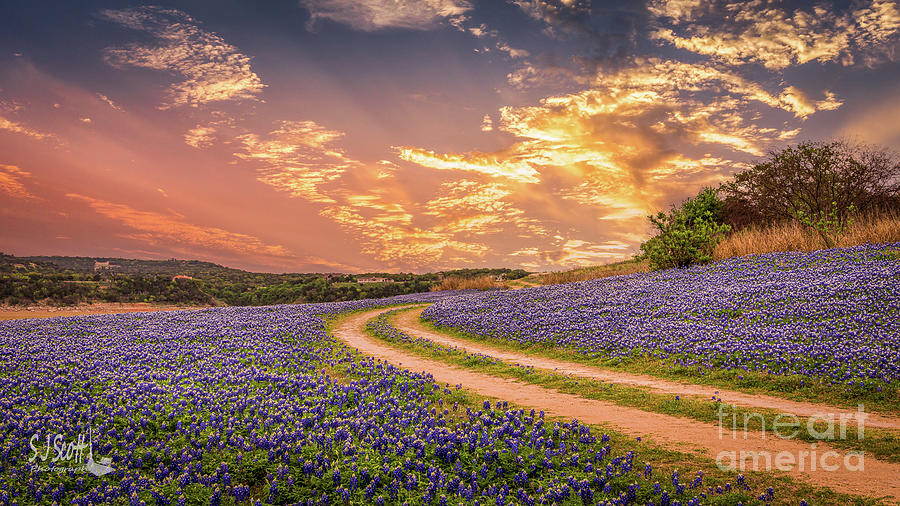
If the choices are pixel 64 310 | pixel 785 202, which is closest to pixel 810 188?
pixel 785 202

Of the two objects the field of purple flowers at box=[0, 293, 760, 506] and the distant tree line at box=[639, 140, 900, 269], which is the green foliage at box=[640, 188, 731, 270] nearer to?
the distant tree line at box=[639, 140, 900, 269]

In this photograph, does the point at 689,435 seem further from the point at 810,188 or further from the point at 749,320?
the point at 810,188

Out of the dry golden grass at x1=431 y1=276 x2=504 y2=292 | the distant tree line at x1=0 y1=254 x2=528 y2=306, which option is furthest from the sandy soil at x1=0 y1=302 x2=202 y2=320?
the dry golden grass at x1=431 y1=276 x2=504 y2=292

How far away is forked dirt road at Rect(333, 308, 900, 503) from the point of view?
684cm

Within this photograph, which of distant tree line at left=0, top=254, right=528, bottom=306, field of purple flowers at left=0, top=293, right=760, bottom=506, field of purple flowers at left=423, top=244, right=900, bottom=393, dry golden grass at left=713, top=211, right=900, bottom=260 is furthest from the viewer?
distant tree line at left=0, top=254, right=528, bottom=306

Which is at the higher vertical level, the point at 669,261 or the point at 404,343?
the point at 669,261

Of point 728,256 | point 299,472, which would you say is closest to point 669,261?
point 728,256

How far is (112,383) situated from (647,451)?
11810 mm

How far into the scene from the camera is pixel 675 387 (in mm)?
12375

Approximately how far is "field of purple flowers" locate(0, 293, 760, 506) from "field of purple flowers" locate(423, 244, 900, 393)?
24.3 ft

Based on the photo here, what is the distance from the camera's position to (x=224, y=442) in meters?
7.39

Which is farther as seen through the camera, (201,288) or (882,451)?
(201,288)

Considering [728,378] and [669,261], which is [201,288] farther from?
[728,378]

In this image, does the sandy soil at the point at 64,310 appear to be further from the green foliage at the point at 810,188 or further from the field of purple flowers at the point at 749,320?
the green foliage at the point at 810,188
